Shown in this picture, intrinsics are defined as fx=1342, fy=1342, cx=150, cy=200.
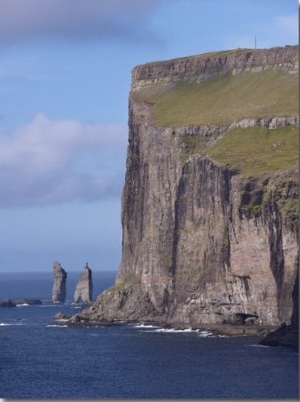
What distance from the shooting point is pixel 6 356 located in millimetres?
146750

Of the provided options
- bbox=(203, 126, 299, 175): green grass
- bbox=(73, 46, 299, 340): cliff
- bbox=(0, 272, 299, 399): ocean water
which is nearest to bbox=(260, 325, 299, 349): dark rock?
bbox=(0, 272, 299, 399): ocean water

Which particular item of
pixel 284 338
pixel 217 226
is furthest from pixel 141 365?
pixel 217 226

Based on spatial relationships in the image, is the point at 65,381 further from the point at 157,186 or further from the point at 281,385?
the point at 157,186

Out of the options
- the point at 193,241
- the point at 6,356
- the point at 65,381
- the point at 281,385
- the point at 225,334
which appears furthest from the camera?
the point at 193,241

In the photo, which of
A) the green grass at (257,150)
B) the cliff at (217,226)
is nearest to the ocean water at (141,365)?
the cliff at (217,226)

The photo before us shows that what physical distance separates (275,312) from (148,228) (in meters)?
37.7

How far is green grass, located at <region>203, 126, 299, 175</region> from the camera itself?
173000 millimetres

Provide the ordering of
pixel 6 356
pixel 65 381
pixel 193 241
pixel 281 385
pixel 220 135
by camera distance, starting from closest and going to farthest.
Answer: pixel 281 385 → pixel 65 381 → pixel 6 356 → pixel 193 241 → pixel 220 135

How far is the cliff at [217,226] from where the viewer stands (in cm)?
16062

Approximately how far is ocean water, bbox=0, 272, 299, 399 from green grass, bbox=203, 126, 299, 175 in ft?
77.9

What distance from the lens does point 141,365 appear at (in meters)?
132

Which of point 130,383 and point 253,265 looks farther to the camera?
point 253,265

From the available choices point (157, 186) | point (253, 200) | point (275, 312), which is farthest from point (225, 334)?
point (157, 186)

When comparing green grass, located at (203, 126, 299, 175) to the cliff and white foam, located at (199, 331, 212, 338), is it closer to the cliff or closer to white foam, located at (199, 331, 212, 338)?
the cliff
